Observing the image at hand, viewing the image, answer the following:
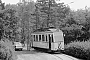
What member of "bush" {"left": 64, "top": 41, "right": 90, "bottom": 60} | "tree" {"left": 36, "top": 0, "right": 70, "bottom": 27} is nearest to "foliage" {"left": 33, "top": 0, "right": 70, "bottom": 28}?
"tree" {"left": 36, "top": 0, "right": 70, "bottom": 27}

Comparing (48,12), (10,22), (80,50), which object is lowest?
(80,50)

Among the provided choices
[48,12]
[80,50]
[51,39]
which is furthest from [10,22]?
[48,12]

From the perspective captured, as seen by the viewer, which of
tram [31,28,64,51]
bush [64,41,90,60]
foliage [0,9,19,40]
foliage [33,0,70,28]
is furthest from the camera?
foliage [33,0,70,28]

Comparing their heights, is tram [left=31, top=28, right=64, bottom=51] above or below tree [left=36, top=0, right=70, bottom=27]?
below

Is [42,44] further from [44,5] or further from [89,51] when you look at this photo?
[44,5]

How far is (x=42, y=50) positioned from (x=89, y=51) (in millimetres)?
9916

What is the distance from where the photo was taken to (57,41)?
24.2 meters

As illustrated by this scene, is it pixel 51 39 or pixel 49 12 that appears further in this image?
pixel 49 12

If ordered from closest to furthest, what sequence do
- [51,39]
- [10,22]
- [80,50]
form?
[80,50], [51,39], [10,22]

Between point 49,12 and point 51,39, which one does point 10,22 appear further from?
point 49,12

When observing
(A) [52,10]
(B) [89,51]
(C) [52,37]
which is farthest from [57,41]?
(A) [52,10]

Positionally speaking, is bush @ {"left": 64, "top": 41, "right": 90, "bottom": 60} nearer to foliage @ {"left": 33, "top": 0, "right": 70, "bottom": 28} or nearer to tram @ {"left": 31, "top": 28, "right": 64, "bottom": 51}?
tram @ {"left": 31, "top": 28, "right": 64, "bottom": 51}

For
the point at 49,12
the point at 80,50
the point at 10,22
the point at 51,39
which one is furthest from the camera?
the point at 49,12

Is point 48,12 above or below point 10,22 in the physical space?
above
